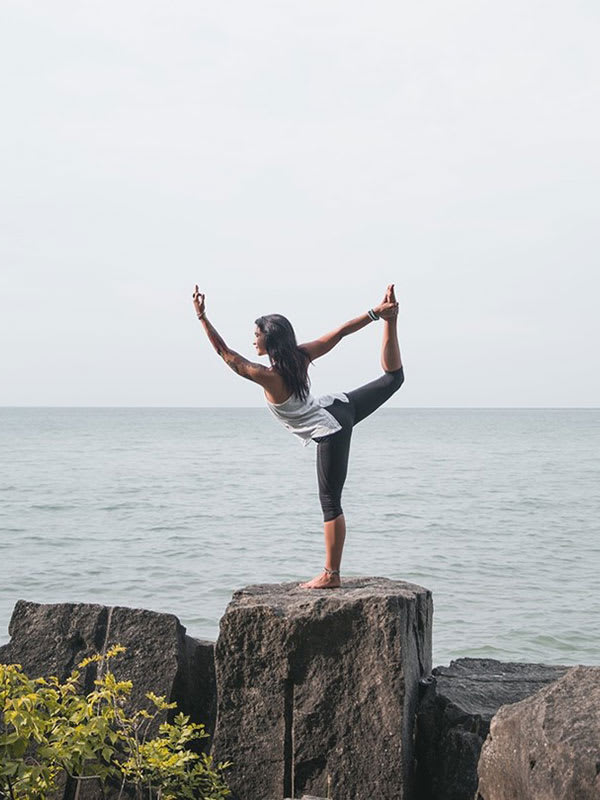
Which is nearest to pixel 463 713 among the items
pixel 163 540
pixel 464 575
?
pixel 464 575

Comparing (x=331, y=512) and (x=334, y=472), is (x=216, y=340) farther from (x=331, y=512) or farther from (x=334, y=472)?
(x=331, y=512)

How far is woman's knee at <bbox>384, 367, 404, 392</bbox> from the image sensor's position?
662cm

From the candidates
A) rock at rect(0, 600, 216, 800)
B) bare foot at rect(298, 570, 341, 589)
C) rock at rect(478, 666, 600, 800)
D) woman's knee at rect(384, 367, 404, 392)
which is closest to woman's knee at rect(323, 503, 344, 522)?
bare foot at rect(298, 570, 341, 589)

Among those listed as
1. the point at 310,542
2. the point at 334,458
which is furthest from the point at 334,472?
the point at 310,542

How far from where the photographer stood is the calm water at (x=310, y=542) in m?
15.2

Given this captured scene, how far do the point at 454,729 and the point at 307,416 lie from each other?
1918 mm

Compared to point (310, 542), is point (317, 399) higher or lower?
higher

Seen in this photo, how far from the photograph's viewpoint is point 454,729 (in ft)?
19.3

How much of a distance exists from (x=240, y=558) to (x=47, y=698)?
583 inches

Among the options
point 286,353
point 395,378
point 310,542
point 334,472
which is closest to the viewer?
point 286,353

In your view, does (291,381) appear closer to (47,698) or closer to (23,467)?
(47,698)

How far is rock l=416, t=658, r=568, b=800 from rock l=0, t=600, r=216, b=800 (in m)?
1.23

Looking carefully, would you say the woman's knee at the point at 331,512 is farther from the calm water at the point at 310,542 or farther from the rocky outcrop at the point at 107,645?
the calm water at the point at 310,542

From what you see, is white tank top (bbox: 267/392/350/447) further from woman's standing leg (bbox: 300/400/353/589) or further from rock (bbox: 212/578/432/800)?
rock (bbox: 212/578/432/800)
